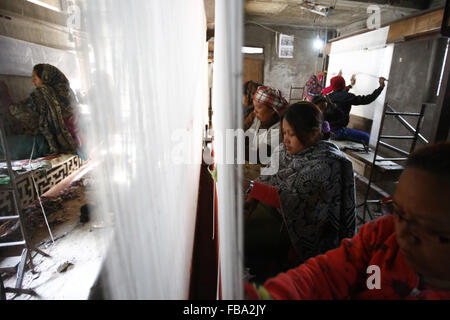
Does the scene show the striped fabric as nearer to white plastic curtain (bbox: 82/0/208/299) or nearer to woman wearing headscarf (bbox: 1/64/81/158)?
white plastic curtain (bbox: 82/0/208/299)

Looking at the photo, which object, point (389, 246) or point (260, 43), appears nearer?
point (389, 246)

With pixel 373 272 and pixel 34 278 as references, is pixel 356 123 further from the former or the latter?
pixel 34 278

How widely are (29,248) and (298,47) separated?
9.82 meters

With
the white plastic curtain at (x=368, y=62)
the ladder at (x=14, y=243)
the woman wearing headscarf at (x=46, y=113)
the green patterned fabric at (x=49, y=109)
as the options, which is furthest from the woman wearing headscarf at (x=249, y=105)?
the white plastic curtain at (x=368, y=62)

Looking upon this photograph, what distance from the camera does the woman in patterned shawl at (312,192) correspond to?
1.37 metres

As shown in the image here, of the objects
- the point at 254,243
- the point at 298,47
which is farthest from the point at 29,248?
the point at 298,47

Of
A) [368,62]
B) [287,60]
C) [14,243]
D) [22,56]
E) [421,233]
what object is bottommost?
[14,243]

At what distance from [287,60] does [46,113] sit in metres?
8.20

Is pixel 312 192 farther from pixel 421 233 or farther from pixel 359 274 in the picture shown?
pixel 421 233

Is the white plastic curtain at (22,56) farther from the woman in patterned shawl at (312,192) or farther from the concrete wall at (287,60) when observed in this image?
the concrete wall at (287,60)

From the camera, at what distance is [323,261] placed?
88 cm

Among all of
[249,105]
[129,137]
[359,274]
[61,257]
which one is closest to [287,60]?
[249,105]

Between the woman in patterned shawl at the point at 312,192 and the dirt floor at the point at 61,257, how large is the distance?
1279 millimetres

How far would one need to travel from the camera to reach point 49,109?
148 inches
